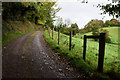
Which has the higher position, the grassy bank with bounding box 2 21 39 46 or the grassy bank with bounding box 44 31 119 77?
the grassy bank with bounding box 2 21 39 46

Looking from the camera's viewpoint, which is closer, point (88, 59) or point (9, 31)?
point (88, 59)

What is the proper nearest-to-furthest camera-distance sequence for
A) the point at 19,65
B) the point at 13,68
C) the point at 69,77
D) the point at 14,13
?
the point at 69,77, the point at 13,68, the point at 19,65, the point at 14,13

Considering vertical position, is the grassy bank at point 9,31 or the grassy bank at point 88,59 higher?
the grassy bank at point 9,31

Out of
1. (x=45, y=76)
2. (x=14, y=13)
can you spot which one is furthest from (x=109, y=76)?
(x=14, y=13)

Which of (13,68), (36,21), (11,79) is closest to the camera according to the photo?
(11,79)

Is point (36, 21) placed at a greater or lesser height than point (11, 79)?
greater

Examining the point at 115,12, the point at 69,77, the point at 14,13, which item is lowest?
the point at 69,77

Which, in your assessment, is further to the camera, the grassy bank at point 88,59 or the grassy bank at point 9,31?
the grassy bank at point 9,31

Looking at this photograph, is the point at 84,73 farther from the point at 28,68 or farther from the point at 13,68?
the point at 13,68

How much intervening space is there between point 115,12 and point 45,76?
4.06 meters

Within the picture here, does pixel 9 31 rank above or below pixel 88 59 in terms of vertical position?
above

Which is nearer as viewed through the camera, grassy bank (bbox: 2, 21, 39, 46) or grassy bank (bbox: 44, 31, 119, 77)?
grassy bank (bbox: 44, 31, 119, 77)

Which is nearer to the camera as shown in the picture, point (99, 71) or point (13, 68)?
point (99, 71)

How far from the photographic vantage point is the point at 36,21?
54.1 m
